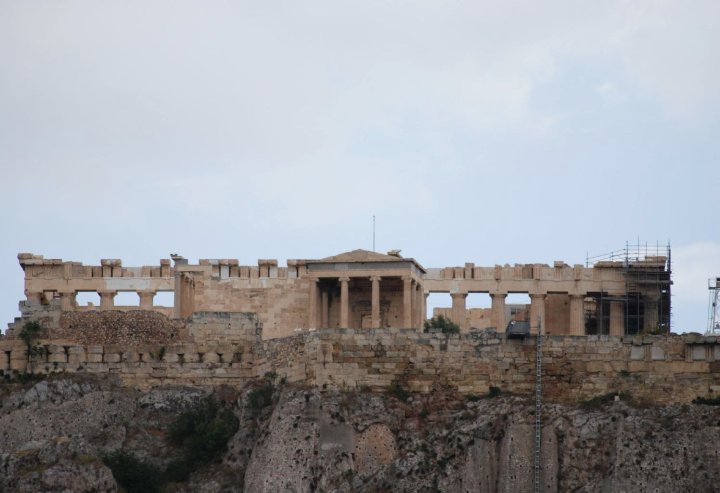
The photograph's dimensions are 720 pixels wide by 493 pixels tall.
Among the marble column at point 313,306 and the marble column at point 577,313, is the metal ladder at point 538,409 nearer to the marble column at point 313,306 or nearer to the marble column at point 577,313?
the marble column at point 313,306

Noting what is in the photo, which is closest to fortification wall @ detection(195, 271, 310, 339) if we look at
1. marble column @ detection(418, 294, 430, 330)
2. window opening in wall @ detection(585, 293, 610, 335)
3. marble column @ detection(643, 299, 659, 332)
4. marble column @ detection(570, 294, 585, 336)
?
marble column @ detection(418, 294, 430, 330)

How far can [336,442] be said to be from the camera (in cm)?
6650

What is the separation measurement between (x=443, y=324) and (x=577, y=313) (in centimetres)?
679

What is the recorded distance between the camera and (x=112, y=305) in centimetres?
9094

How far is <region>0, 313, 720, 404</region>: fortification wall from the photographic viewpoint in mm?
67688

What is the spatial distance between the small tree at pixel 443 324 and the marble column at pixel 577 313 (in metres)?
5.14

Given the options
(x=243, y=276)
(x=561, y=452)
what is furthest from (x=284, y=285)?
(x=561, y=452)

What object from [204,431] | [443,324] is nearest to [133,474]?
[204,431]

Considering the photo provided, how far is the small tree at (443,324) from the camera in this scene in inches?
3572

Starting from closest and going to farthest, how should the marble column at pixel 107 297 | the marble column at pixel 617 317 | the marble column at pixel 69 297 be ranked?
1. the marble column at pixel 617 317
2. the marble column at pixel 69 297
3. the marble column at pixel 107 297

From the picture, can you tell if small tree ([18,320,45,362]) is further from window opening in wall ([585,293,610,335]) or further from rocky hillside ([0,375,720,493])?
window opening in wall ([585,293,610,335])

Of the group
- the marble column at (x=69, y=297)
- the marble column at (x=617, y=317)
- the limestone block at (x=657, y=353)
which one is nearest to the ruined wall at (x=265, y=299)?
the marble column at (x=69, y=297)

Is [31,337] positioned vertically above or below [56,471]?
above

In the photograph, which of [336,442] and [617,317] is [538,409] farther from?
[617,317]
